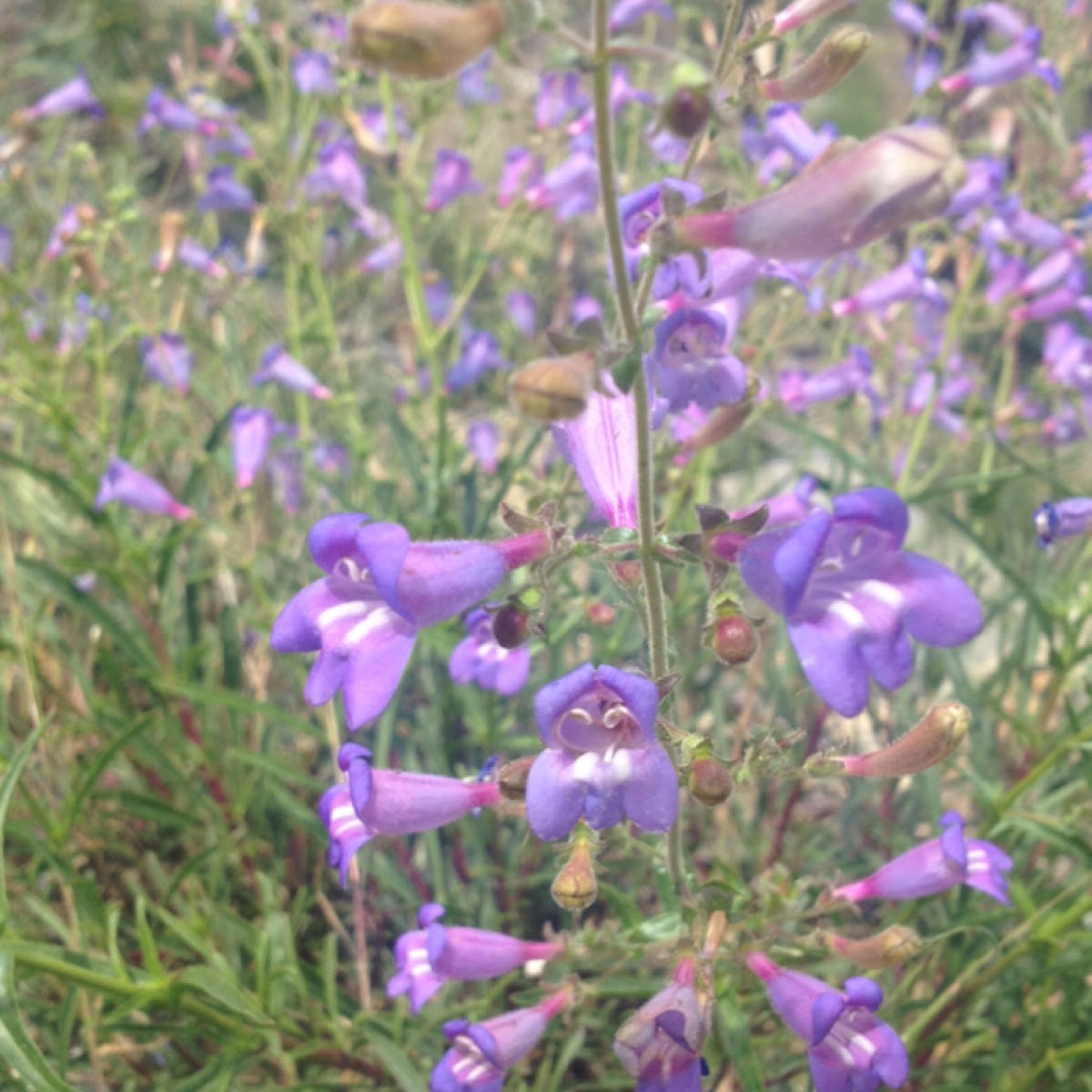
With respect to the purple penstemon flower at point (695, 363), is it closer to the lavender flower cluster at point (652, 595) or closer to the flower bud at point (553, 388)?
the lavender flower cluster at point (652, 595)

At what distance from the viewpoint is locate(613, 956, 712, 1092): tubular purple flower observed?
5.32 feet

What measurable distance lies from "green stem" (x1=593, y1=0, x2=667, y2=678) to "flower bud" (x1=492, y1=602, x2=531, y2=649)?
0.64ft

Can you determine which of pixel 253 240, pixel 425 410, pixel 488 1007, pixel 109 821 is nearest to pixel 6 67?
pixel 253 240

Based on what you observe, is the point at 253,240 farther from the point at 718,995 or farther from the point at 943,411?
the point at 718,995

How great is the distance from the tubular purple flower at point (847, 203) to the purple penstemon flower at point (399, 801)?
0.97 metres

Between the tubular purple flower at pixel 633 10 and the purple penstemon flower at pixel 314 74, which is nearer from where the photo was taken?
the purple penstemon flower at pixel 314 74

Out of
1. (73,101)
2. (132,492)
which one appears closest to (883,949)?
(132,492)

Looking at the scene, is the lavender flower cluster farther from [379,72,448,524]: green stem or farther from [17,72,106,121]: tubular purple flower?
[17,72,106,121]: tubular purple flower

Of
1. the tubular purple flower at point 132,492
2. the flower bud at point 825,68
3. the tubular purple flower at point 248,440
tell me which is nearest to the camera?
the flower bud at point 825,68

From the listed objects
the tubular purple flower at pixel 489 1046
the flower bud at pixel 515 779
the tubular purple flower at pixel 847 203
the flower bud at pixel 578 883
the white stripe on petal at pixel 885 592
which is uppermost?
the tubular purple flower at pixel 847 203

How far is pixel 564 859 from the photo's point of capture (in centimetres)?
173

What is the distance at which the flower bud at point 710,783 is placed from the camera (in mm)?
1542

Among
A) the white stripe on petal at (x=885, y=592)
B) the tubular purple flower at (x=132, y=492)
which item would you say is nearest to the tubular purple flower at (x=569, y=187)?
the tubular purple flower at (x=132, y=492)

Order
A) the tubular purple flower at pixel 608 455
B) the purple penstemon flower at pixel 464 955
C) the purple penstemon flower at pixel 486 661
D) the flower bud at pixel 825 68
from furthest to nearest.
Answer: the purple penstemon flower at pixel 486 661
the purple penstemon flower at pixel 464 955
the tubular purple flower at pixel 608 455
the flower bud at pixel 825 68
